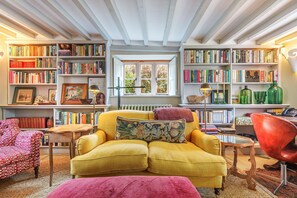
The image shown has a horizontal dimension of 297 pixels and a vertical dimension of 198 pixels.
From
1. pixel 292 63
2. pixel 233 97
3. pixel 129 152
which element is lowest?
pixel 129 152

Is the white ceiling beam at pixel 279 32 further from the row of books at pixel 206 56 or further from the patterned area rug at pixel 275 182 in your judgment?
the patterned area rug at pixel 275 182

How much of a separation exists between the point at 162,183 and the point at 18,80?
3.60 m

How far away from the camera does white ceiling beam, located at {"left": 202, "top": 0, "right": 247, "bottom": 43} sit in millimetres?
2243

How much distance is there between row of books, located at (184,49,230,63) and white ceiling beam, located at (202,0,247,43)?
255mm

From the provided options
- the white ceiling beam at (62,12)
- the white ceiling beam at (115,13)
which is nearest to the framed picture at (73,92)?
the white ceiling beam at (62,12)

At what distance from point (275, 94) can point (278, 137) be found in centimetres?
Result: 190

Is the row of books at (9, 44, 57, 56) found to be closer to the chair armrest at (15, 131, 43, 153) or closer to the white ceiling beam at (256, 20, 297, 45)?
the chair armrest at (15, 131, 43, 153)

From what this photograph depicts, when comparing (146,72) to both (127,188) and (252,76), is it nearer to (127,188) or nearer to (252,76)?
(252,76)

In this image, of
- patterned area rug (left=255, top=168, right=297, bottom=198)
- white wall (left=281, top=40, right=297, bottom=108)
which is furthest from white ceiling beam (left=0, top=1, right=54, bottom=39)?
white wall (left=281, top=40, right=297, bottom=108)

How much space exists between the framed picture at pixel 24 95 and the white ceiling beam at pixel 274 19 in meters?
4.23

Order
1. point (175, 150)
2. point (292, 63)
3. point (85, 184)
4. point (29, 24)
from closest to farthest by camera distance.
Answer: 1. point (85, 184)
2. point (175, 150)
3. point (29, 24)
4. point (292, 63)

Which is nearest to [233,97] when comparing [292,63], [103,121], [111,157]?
[292,63]

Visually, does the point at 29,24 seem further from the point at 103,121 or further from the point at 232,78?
the point at 232,78

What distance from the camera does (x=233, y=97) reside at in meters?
3.96
